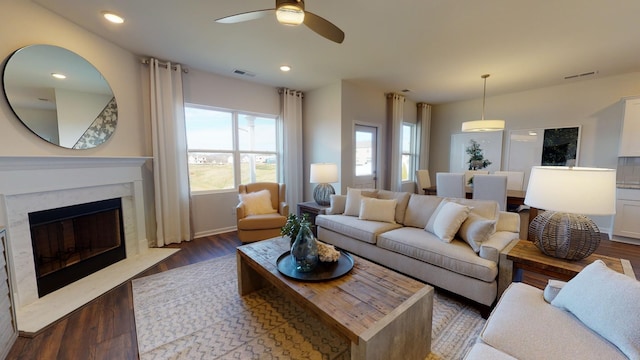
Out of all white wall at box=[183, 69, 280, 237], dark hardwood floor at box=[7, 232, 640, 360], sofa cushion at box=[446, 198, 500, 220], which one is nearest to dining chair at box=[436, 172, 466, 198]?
sofa cushion at box=[446, 198, 500, 220]

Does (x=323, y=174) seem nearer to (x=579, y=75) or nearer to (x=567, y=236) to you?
(x=567, y=236)

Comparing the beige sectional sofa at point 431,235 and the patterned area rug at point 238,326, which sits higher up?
the beige sectional sofa at point 431,235

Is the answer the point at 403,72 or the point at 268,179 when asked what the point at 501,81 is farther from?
the point at 268,179

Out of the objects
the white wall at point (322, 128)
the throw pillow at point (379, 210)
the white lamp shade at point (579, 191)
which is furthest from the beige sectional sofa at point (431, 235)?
the white wall at point (322, 128)

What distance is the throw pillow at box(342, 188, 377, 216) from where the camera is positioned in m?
3.40

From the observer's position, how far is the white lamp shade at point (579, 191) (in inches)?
61.5

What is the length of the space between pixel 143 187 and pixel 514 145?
6.87 metres

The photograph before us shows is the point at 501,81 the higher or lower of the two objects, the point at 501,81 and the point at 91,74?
the higher

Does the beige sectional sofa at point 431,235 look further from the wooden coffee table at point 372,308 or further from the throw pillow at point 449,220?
the wooden coffee table at point 372,308

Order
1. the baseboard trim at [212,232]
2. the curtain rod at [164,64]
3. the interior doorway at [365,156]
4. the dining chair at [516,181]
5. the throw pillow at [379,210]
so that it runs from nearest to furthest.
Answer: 1. the throw pillow at [379,210]
2. the curtain rod at [164,64]
3. the baseboard trim at [212,232]
4. the dining chair at [516,181]
5. the interior doorway at [365,156]

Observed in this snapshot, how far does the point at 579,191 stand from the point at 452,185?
2.03 m

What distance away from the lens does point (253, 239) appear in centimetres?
344

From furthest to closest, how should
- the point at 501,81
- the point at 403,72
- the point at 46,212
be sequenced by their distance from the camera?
the point at 501,81 < the point at 403,72 < the point at 46,212

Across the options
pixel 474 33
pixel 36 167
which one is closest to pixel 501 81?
pixel 474 33
